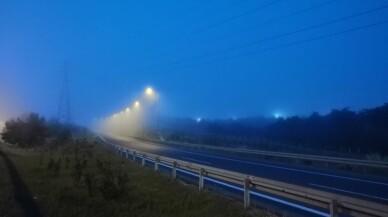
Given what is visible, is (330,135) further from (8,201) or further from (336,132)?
(8,201)

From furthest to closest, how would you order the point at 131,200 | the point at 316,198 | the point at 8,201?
the point at 8,201
the point at 131,200
the point at 316,198

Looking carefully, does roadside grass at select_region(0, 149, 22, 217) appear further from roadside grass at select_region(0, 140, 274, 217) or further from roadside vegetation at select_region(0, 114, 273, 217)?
roadside grass at select_region(0, 140, 274, 217)

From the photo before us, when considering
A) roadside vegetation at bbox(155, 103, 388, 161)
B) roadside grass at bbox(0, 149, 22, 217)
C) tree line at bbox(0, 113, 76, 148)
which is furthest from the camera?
tree line at bbox(0, 113, 76, 148)

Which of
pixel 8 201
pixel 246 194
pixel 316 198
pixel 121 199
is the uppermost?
pixel 316 198

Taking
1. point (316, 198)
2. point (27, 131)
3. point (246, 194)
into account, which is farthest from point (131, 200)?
point (27, 131)

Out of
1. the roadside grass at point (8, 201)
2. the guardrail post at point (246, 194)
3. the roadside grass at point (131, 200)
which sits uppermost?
the guardrail post at point (246, 194)

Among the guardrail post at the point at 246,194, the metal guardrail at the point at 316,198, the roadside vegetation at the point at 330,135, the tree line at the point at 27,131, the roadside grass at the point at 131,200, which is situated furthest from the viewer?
the tree line at the point at 27,131

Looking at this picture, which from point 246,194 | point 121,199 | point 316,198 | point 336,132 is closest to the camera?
point 316,198

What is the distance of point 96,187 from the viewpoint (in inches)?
594

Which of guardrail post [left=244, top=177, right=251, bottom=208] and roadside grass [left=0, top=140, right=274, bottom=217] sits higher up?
guardrail post [left=244, top=177, right=251, bottom=208]

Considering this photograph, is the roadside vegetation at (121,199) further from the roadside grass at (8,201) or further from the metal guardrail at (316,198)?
the metal guardrail at (316,198)

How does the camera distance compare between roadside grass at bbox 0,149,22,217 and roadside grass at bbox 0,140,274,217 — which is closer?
roadside grass at bbox 0,140,274,217

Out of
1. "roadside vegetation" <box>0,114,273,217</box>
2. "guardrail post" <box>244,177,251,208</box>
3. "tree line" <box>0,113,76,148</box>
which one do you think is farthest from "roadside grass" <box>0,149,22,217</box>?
"tree line" <box>0,113,76,148</box>

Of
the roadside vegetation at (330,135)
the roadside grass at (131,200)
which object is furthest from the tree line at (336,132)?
the roadside grass at (131,200)
